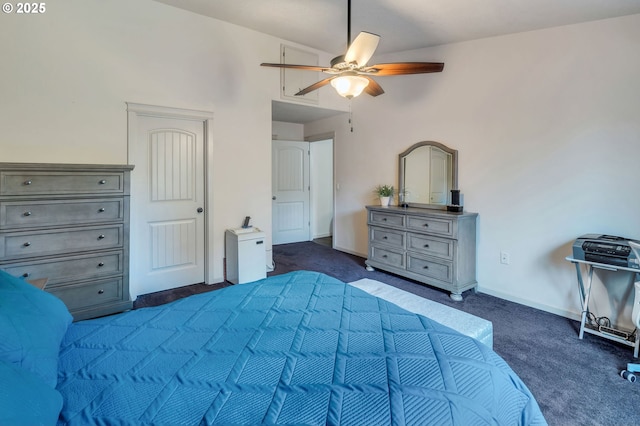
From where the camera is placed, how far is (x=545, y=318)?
117 inches

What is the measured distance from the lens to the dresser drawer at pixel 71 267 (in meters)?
2.43

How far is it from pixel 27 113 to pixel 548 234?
4.82 meters

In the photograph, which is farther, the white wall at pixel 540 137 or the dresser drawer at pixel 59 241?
the white wall at pixel 540 137

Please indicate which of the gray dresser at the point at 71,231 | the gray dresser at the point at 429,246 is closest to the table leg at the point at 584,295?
the gray dresser at the point at 429,246

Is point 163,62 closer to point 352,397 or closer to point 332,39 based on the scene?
point 332,39

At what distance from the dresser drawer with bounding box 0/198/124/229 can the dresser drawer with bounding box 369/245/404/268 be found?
2905 millimetres

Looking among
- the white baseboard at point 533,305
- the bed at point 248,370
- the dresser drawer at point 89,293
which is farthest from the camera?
the white baseboard at point 533,305

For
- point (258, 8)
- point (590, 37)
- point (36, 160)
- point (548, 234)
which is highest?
point (258, 8)

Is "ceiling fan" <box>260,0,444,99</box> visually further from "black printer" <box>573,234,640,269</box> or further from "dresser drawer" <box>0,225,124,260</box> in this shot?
"dresser drawer" <box>0,225,124,260</box>

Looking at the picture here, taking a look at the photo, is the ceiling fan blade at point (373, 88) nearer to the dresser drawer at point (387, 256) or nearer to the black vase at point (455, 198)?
→ the black vase at point (455, 198)

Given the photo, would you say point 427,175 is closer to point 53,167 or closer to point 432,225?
point 432,225

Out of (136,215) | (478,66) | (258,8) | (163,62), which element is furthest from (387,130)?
(136,215)

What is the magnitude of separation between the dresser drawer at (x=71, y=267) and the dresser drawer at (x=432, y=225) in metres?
2.99

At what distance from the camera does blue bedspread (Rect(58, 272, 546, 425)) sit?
93 cm
